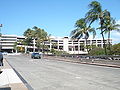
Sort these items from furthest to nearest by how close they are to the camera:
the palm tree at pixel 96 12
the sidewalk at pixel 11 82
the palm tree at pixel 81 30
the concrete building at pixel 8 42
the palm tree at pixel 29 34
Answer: the concrete building at pixel 8 42
the palm tree at pixel 29 34
the palm tree at pixel 81 30
the palm tree at pixel 96 12
the sidewalk at pixel 11 82

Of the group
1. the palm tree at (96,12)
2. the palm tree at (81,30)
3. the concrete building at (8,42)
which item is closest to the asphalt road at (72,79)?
the palm tree at (96,12)

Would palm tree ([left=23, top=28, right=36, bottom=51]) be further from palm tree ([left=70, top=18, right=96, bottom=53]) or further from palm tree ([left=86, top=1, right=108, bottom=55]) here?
palm tree ([left=86, top=1, right=108, bottom=55])

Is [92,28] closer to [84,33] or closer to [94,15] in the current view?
[84,33]

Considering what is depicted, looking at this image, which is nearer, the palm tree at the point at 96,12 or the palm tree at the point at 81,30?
the palm tree at the point at 96,12

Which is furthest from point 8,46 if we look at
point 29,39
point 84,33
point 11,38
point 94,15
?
point 94,15

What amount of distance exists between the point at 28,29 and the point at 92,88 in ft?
350

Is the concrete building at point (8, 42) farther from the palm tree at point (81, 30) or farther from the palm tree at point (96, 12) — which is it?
the palm tree at point (96, 12)

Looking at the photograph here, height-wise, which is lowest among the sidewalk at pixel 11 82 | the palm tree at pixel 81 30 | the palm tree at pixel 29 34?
the sidewalk at pixel 11 82

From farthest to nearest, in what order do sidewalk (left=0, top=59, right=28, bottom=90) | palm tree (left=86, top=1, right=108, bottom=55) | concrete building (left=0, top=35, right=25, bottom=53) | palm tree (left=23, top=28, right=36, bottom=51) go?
1. concrete building (left=0, top=35, right=25, bottom=53)
2. palm tree (left=23, top=28, right=36, bottom=51)
3. palm tree (left=86, top=1, right=108, bottom=55)
4. sidewalk (left=0, top=59, right=28, bottom=90)

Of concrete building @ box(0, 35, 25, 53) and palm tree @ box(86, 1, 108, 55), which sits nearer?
palm tree @ box(86, 1, 108, 55)

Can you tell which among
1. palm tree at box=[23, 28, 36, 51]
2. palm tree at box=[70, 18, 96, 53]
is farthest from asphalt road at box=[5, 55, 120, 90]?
palm tree at box=[23, 28, 36, 51]

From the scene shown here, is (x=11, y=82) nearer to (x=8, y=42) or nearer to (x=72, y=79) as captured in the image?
(x=72, y=79)

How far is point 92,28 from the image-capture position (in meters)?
49.6

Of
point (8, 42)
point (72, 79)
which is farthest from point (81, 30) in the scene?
point (8, 42)
